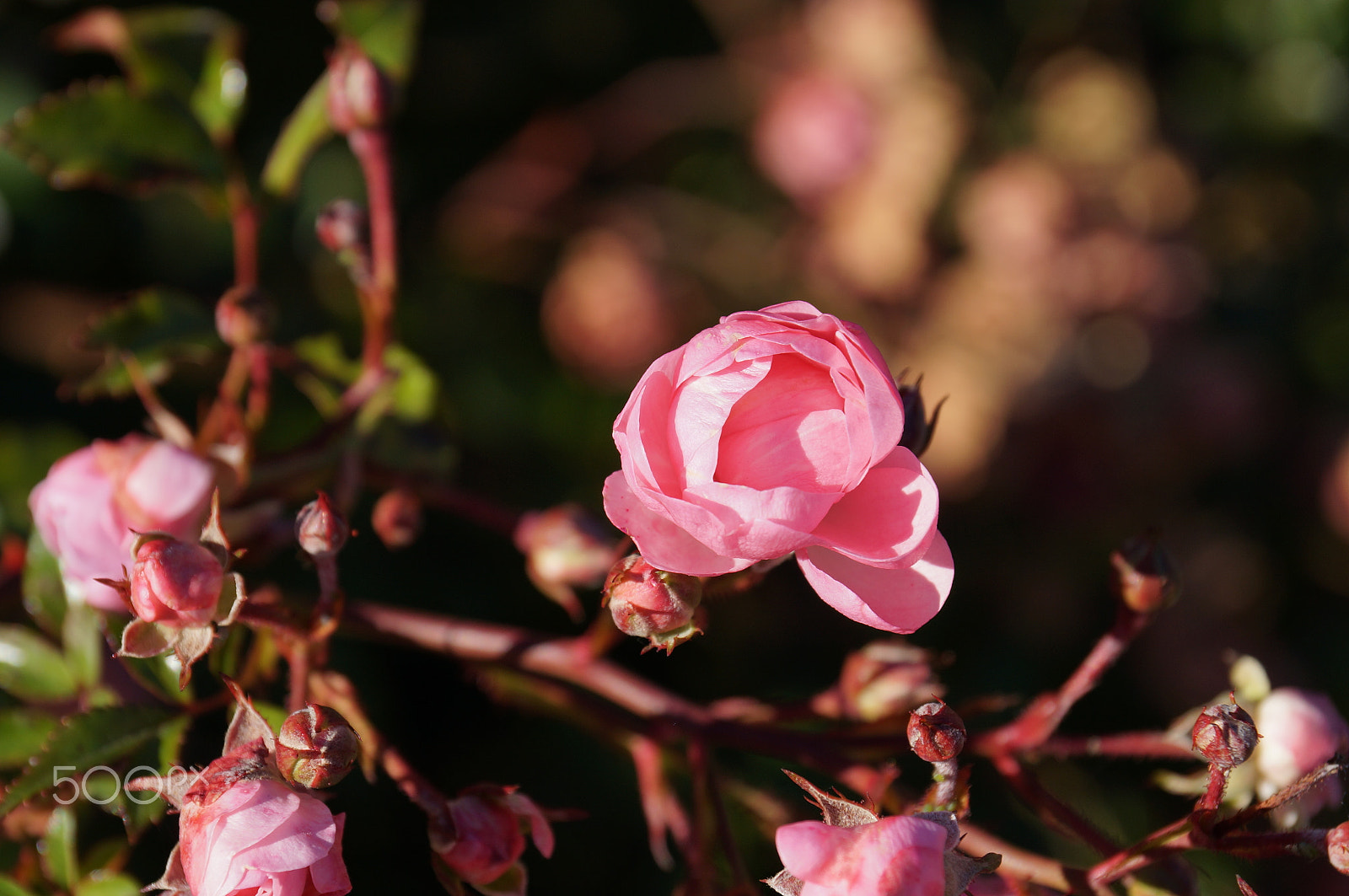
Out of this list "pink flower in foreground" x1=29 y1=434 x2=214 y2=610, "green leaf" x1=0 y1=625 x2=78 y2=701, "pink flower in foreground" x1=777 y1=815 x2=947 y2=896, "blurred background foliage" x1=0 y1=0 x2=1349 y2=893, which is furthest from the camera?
"blurred background foliage" x1=0 y1=0 x2=1349 y2=893

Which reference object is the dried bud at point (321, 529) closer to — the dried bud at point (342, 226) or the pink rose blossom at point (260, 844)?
the pink rose blossom at point (260, 844)

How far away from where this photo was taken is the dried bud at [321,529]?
73 cm

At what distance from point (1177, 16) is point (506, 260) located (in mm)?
1503

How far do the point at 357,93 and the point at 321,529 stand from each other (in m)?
0.51

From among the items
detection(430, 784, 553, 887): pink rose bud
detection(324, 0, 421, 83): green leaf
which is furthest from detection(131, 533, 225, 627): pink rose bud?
detection(324, 0, 421, 83): green leaf

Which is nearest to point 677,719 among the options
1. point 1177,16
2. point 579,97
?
point 579,97

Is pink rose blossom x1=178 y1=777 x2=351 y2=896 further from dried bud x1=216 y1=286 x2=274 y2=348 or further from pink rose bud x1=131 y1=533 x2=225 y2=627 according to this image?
dried bud x1=216 y1=286 x2=274 y2=348

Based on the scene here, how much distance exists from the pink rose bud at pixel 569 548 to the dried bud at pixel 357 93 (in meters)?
0.44

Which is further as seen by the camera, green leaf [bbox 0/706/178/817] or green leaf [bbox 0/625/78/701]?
green leaf [bbox 0/625/78/701]

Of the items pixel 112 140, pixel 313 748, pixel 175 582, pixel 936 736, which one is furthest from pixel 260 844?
pixel 112 140

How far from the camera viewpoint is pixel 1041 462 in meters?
1.85

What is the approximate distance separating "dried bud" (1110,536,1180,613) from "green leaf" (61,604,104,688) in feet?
2.84

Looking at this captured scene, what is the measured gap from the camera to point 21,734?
85 centimetres

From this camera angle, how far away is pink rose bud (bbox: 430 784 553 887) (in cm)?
71
